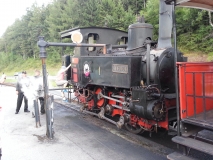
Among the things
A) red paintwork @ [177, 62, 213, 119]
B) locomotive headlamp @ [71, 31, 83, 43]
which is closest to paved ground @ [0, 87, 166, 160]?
red paintwork @ [177, 62, 213, 119]

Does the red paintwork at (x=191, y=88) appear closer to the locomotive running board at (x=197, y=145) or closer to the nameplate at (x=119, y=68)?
the locomotive running board at (x=197, y=145)

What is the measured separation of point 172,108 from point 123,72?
129 cm

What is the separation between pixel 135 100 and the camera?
14.4 feet

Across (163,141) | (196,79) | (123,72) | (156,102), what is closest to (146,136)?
(163,141)

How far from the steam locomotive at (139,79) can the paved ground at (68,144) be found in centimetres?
59

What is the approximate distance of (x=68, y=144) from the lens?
14.9 feet

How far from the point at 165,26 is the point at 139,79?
4.75ft

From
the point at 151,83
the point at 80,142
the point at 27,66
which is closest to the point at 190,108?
the point at 151,83

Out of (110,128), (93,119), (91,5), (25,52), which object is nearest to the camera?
(110,128)

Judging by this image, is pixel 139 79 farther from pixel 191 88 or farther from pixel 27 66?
pixel 27 66

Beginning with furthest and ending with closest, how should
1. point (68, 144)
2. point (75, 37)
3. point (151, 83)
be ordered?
point (75, 37), point (151, 83), point (68, 144)

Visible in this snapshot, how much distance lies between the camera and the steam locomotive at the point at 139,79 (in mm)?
4340

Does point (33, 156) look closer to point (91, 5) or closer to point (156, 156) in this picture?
point (156, 156)

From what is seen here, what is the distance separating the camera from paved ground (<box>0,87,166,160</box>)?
3.97m
